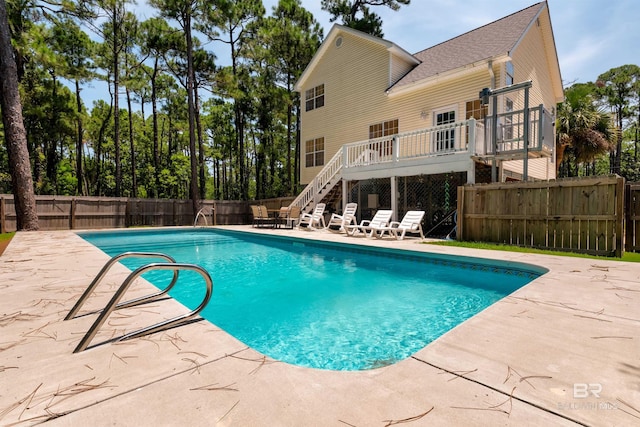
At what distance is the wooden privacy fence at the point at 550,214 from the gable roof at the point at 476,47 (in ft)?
17.0

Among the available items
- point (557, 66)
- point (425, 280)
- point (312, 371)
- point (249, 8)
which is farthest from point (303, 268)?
point (249, 8)

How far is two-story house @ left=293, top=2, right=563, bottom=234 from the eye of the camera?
939 centimetres

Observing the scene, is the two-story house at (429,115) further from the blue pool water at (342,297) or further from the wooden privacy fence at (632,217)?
the blue pool water at (342,297)

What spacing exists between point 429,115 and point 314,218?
5950 mm

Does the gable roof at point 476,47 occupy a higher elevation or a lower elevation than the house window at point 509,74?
higher

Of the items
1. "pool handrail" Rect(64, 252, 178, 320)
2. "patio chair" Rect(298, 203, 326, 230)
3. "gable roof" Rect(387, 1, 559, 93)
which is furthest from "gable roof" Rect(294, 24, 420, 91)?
"pool handrail" Rect(64, 252, 178, 320)

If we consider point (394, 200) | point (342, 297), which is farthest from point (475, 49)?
point (342, 297)

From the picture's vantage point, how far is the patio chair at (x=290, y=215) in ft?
42.5

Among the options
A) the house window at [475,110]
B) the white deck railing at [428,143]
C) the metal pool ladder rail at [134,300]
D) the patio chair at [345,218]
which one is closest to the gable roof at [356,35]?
the white deck railing at [428,143]

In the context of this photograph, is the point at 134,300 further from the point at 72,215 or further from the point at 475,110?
the point at 72,215

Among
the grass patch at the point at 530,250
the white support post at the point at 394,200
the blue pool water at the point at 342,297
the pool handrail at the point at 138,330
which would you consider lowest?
the blue pool water at the point at 342,297

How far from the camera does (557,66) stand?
14.5 m

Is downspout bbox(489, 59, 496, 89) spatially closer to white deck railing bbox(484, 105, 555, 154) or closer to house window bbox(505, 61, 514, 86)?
house window bbox(505, 61, 514, 86)

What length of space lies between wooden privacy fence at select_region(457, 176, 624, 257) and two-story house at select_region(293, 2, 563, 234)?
1115 mm
